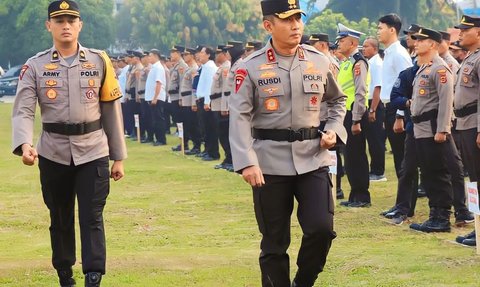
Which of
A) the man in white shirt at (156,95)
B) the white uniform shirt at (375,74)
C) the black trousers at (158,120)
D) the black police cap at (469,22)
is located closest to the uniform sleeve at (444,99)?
the black police cap at (469,22)

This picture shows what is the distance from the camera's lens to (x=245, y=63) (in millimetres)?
7262

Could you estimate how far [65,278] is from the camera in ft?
27.1

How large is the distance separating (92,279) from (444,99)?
173 inches

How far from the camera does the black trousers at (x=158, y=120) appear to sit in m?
25.5

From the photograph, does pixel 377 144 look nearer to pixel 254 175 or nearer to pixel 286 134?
pixel 286 134

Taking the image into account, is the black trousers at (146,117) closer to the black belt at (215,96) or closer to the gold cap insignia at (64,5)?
the black belt at (215,96)

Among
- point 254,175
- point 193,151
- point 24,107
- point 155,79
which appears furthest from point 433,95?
point 155,79

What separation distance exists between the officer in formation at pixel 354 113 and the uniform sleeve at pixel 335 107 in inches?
224

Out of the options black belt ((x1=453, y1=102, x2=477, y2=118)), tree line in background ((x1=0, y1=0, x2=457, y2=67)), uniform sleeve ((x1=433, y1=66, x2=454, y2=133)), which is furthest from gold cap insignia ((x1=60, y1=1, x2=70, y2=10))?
tree line in background ((x1=0, y1=0, x2=457, y2=67))

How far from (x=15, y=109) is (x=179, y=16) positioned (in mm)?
60867

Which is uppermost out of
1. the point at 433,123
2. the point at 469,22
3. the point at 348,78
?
the point at 469,22

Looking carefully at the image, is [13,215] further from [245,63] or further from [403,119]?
[245,63]

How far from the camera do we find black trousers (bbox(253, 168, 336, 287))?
7.12 metres

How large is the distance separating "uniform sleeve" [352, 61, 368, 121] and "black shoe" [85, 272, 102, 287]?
5929 mm
